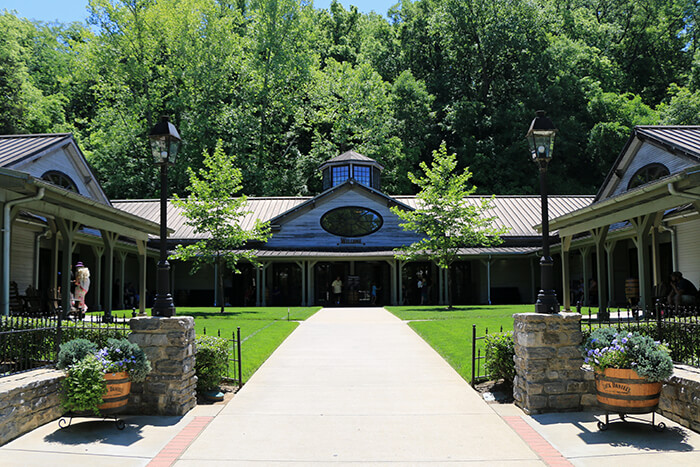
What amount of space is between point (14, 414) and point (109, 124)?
44.7 meters

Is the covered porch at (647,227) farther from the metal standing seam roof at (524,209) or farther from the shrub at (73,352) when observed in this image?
the shrub at (73,352)

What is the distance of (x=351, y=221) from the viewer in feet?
105

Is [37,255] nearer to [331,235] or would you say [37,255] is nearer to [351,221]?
[331,235]

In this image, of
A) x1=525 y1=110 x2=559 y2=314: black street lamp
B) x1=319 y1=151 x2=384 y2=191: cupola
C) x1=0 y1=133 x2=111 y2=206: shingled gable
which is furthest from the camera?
x1=319 y1=151 x2=384 y2=191: cupola

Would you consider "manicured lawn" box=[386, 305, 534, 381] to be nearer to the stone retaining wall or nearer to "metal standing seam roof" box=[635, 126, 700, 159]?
the stone retaining wall

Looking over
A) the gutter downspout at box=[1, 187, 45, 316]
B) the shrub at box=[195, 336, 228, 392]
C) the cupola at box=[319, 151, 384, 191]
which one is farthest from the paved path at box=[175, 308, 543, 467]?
the cupola at box=[319, 151, 384, 191]

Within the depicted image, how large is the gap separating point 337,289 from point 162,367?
2279cm

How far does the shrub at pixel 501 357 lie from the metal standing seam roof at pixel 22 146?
1309cm

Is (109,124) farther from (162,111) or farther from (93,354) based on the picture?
(93,354)

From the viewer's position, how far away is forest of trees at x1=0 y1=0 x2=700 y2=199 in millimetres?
45969

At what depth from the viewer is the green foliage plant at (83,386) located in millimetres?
6828

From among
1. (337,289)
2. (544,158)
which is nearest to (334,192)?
(337,289)

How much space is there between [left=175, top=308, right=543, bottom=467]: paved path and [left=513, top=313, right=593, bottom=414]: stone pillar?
0.67 meters

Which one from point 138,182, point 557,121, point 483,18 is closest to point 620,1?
point 483,18
